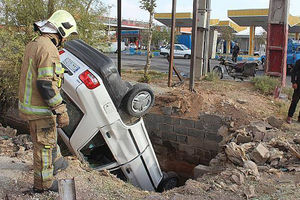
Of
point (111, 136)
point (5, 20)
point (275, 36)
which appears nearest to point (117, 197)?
point (111, 136)

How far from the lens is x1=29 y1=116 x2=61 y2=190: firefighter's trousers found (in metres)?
3.31

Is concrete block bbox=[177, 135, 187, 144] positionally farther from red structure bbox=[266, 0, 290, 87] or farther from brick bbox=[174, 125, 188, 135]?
red structure bbox=[266, 0, 290, 87]

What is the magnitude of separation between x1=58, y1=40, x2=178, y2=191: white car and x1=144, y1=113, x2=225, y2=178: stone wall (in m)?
2.49

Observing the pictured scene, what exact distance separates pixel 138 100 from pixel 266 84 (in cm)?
593

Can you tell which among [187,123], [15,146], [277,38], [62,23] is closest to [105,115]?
[62,23]

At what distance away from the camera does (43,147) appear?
3.36 metres

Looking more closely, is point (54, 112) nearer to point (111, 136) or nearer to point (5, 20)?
point (111, 136)

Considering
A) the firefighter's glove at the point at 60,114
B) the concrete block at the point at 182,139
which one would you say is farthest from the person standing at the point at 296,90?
the firefighter's glove at the point at 60,114

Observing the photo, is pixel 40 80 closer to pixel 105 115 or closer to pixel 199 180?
pixel 105 115

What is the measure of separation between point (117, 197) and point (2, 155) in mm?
2028

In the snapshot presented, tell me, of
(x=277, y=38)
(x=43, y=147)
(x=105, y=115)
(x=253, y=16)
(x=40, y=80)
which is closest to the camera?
(x=40, y=80)

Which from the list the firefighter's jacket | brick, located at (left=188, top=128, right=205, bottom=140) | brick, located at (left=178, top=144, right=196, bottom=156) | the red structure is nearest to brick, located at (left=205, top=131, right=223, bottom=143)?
brick, located at (left=188, top=128, right=205, bottom=140)

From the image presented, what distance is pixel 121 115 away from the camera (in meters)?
4.18

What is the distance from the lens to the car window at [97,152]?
13.9ft
